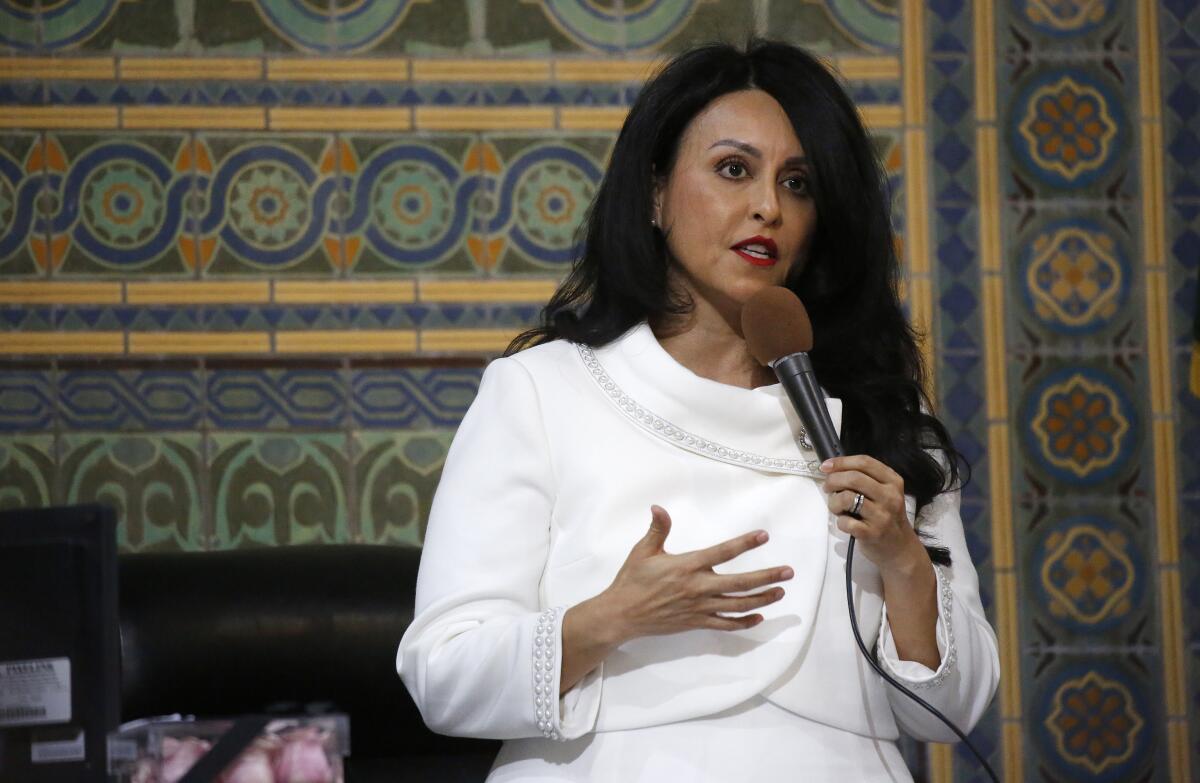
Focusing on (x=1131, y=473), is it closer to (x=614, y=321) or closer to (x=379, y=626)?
(x=614, y=321)

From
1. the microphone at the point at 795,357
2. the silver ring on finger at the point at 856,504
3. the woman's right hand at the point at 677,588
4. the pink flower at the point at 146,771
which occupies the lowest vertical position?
the pink flower at the point at 146,771

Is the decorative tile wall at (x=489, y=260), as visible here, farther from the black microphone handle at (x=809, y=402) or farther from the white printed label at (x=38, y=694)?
the white printed label at (x=38, y=694)

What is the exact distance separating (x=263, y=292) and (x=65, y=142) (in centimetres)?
56

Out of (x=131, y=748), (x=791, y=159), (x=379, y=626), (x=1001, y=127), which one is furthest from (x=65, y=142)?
(x=131, y=748)

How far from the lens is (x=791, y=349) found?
1.90 m

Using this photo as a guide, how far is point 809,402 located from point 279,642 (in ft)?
2.99

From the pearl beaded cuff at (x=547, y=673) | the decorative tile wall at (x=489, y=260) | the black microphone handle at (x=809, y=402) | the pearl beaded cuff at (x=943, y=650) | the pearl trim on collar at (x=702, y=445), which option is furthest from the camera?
the decorative tile wall at (x=489, y=260)

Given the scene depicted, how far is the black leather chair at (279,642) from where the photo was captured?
2.16 metres

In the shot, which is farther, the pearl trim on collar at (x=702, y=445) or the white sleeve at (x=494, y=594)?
the pearl trim on collar at (x=702, y=445)

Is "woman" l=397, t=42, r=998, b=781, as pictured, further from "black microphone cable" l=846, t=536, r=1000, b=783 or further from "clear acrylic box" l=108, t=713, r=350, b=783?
"clear acrylic box" l=108, t=713, r=350, b=783

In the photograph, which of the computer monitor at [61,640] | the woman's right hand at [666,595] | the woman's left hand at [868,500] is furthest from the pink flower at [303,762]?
the woman's left hand at [868,500]

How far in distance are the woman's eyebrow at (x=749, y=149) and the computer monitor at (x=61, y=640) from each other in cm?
121

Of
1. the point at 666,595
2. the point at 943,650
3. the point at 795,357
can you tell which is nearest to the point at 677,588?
the point at 666,595

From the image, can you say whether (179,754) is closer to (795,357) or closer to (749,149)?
(795,357)
